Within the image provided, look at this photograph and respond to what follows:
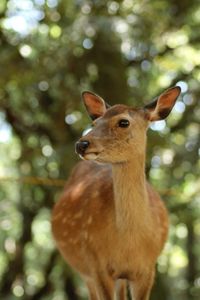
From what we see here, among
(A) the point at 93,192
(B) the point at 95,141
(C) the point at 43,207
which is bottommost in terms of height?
(C) the point at 43,207

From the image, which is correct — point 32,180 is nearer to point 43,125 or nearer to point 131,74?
point 43,125

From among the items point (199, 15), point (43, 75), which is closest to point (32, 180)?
point (43, 75)

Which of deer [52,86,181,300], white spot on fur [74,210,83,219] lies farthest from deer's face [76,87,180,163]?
white spot on fur [74,210,83,219]

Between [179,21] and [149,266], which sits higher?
[179,21]

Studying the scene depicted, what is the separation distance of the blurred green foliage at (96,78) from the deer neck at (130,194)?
2239 mm

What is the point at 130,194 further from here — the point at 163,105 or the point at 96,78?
the point at 96,78

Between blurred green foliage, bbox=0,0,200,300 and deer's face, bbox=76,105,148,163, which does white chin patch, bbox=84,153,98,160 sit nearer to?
deer's face, bbox=76,105,148,163

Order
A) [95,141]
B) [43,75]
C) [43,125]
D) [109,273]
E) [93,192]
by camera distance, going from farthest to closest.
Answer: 1. [43,125]
2. [43,75]
3. [93,192]
4. [109,273]
5. [95,141]

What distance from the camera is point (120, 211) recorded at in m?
3.09

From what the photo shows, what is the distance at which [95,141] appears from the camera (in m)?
2.76

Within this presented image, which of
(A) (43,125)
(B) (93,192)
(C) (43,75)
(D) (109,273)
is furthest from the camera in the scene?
(A) (43,125)

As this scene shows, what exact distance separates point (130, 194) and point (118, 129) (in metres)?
0.30

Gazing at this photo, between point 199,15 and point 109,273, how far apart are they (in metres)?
4.33

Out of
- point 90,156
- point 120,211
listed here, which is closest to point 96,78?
point 120,211
